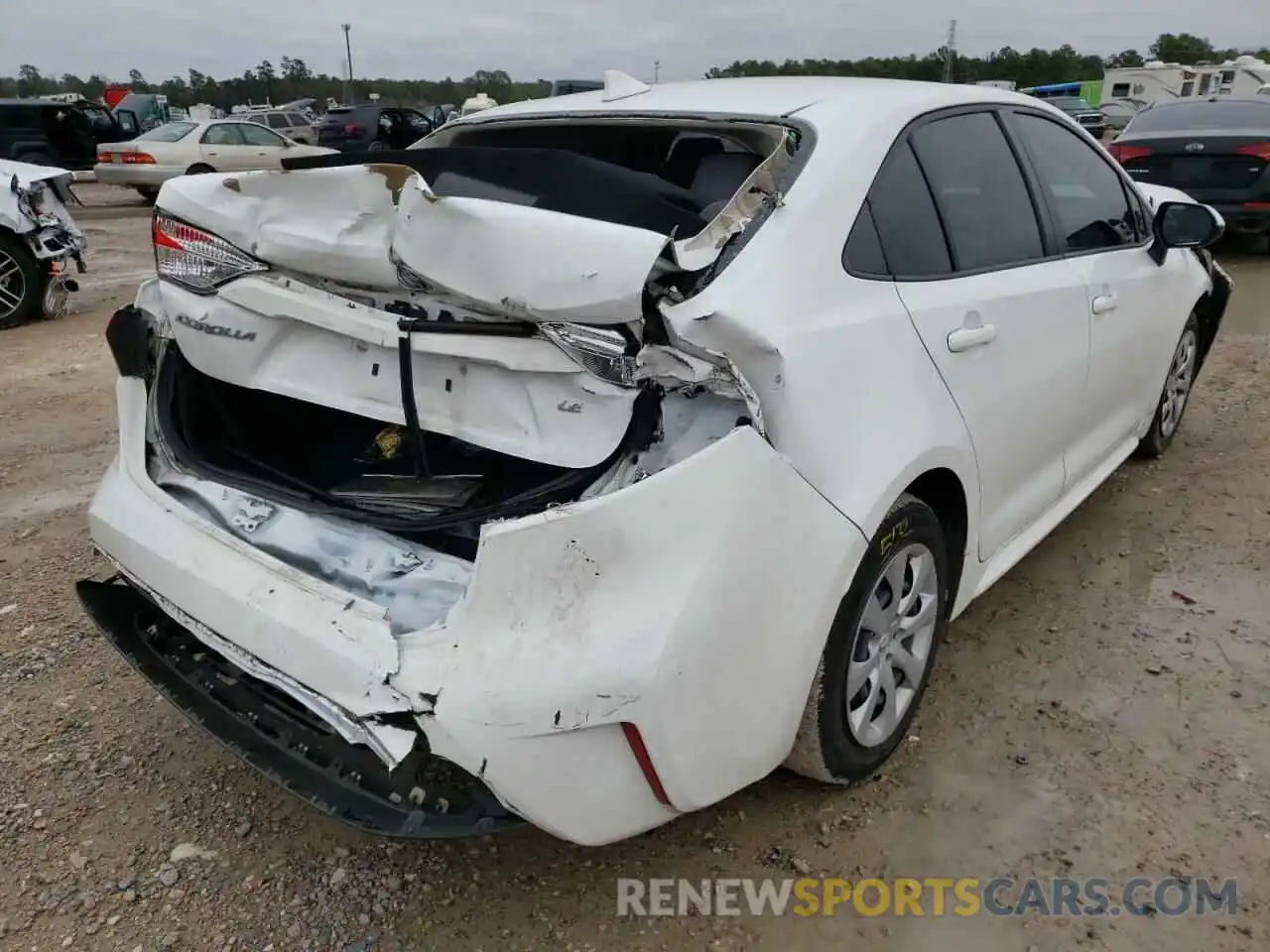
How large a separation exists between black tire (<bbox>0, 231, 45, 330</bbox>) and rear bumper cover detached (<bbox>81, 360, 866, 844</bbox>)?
700cm

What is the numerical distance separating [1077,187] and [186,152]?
52.9 ft

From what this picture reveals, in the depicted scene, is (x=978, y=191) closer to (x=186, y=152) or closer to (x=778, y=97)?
(x=778, y=97)

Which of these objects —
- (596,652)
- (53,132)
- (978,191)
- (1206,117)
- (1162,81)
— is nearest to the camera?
(596,652)

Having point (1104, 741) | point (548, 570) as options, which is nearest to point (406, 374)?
point (548, 570)

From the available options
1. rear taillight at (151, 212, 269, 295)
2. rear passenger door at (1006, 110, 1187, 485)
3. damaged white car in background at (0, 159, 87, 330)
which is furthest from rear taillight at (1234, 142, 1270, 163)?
damaged white car in background at (0, 159, 87, 330)

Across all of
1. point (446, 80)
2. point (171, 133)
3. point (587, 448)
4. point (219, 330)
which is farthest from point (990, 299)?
point (446, 80)

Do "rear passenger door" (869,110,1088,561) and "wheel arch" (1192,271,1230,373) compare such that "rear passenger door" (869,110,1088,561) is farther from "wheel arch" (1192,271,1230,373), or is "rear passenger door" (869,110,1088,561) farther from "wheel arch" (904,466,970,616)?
"wheel arch" (1192,271,1230,373)

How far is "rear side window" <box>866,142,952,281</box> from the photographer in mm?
2312

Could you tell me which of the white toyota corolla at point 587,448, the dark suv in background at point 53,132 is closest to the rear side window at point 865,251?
the white toyota corolla at point 587,448

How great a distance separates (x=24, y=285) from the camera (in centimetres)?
760

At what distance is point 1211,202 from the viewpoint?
28.6 feet

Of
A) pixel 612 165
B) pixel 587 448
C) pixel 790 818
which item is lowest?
pixel 790 818

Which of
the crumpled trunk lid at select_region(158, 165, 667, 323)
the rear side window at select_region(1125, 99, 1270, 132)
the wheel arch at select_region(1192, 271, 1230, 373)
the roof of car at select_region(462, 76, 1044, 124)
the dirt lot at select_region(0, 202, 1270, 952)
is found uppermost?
the roof of car at select_region(462, 76, 1044, 124)

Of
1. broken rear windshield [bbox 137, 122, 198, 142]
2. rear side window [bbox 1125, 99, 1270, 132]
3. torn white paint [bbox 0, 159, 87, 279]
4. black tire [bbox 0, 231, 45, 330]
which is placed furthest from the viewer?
broken rear windshield [bbox 137, 122, 198, 142]
